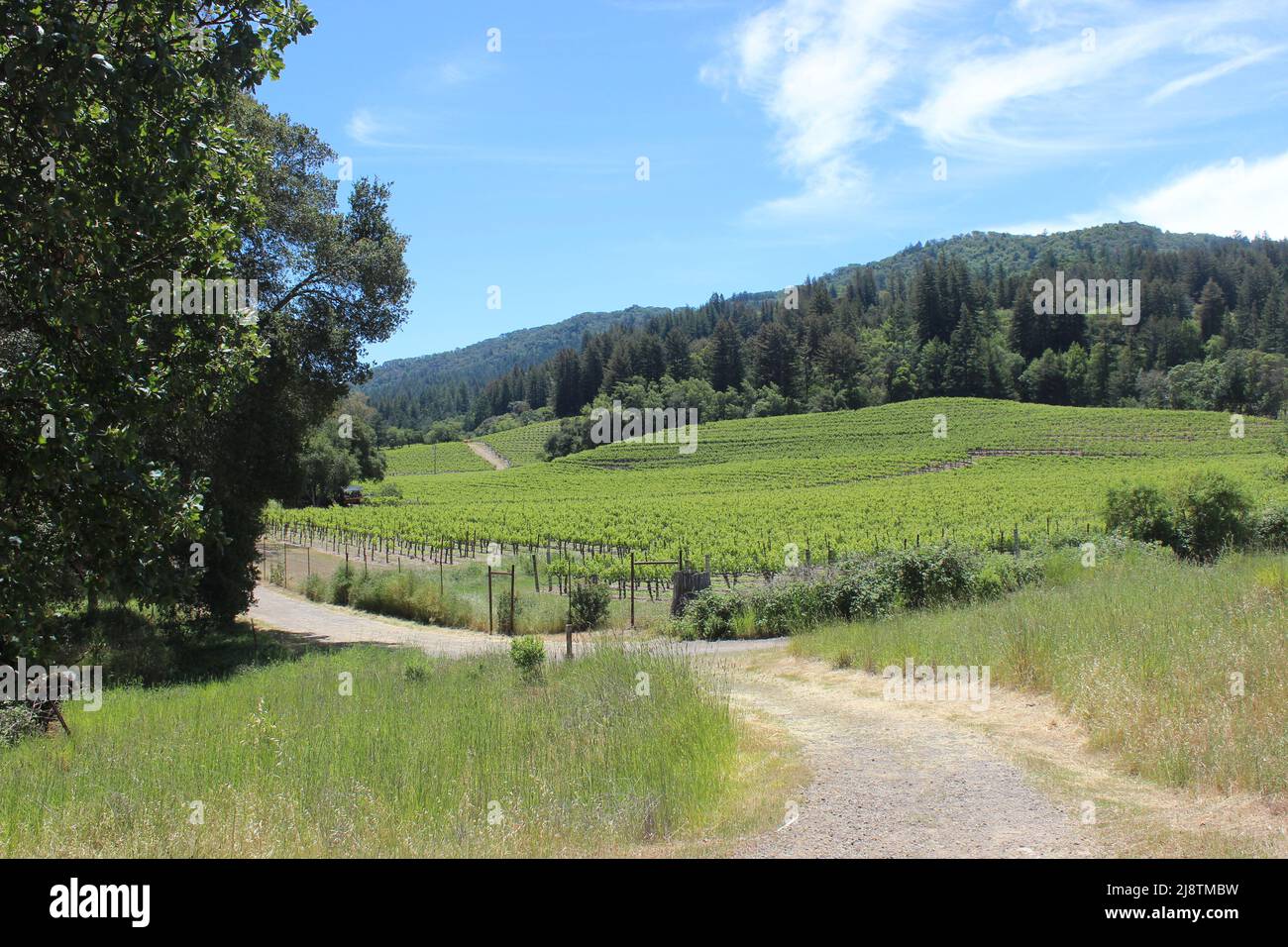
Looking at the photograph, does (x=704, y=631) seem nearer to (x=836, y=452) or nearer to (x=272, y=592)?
(x=272, y=592)

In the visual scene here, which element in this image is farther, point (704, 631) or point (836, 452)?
point (836, 452)

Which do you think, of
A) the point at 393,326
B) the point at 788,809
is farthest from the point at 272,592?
the point at 788,809

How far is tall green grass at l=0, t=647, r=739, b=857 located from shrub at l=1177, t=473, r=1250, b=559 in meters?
17.3

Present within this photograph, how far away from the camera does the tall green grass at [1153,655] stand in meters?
6.07

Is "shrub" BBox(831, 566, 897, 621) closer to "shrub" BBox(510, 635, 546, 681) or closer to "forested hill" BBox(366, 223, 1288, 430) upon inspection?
"shrub" BBox(510, 635, 546, 681)

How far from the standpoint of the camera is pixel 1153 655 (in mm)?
8031

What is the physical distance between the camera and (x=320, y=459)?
61.9 meters

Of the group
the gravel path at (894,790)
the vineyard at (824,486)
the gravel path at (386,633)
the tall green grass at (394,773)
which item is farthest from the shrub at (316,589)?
the gravel path at (894,790)

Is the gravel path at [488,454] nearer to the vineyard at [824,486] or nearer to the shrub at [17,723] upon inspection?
the vineyard at [824,486]

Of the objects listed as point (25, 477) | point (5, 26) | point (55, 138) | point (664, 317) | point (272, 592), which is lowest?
point (272, 592)

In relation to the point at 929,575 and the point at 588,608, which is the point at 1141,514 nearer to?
the point at 929,575

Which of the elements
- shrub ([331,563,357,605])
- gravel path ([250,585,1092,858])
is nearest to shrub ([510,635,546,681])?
gravel path ([250,585,1092,858])

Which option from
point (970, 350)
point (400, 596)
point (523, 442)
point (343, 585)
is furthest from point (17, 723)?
point (970, 350)
